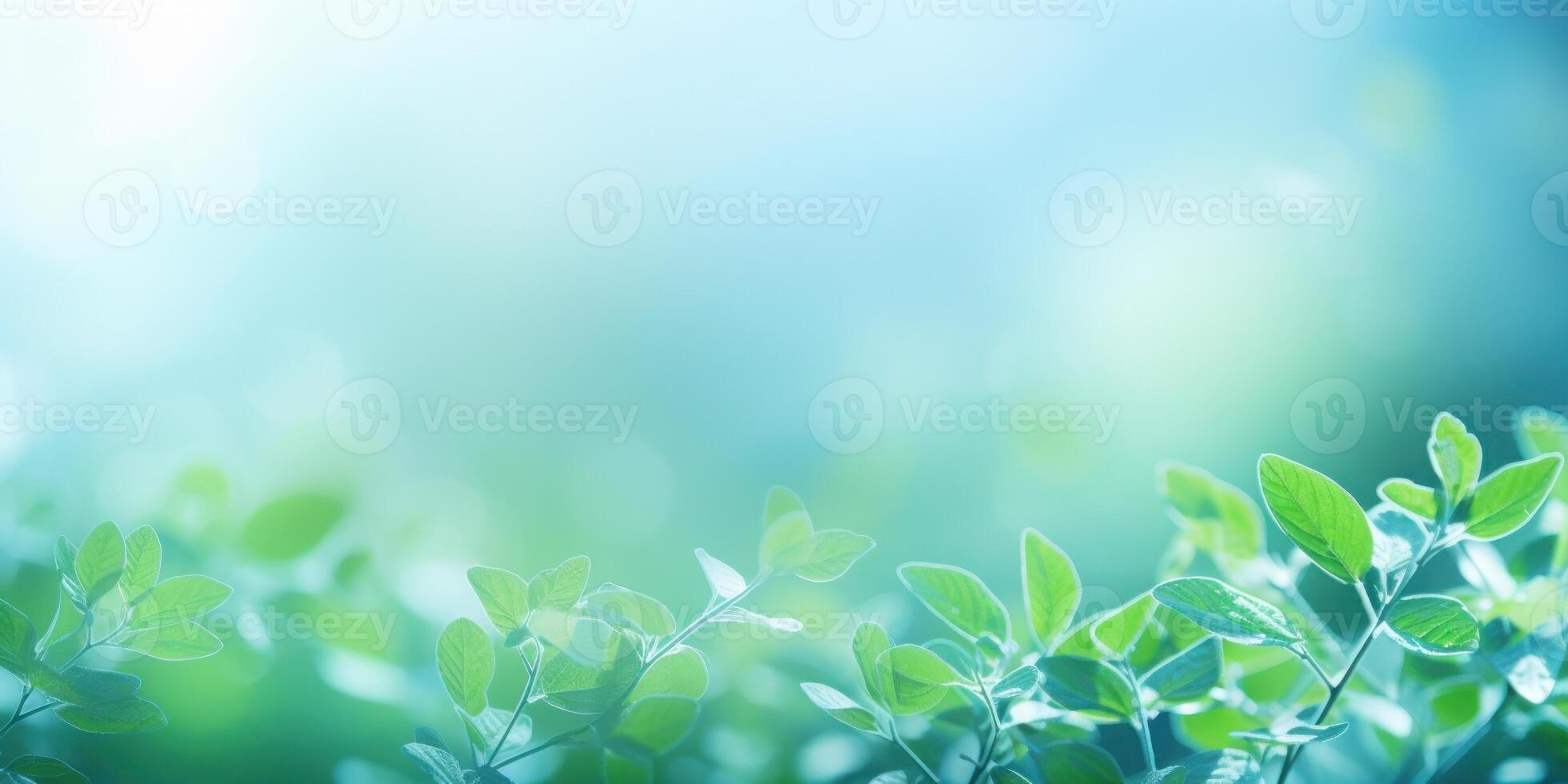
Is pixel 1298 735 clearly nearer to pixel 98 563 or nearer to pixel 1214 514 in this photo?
pixel 1214 514

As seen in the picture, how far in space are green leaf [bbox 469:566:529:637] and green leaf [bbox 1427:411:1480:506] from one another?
344mm

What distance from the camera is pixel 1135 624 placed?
34cm

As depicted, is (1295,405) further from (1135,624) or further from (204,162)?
(204,162)

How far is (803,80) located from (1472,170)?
0.52 m

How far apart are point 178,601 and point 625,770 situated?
0.21 m

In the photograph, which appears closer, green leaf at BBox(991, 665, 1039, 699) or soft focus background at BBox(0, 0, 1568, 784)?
green leaf at BBox(991, 665, 1039, 699)

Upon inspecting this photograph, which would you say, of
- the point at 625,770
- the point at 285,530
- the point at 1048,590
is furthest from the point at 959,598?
the point at 285,530

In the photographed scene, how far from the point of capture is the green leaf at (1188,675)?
1.13 feet

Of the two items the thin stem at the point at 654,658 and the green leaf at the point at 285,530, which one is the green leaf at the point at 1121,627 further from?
the green leaf at the point at 285,530

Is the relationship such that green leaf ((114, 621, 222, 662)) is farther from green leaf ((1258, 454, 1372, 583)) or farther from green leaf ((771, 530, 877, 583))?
green leaf ((1258, 454, 1372, 583))

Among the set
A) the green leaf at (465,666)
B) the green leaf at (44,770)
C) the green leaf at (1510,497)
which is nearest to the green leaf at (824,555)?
the green leaf at (465,666)

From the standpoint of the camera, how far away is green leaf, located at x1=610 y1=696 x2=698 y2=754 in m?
0.36

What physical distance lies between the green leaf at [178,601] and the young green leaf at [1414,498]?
477 millimetres

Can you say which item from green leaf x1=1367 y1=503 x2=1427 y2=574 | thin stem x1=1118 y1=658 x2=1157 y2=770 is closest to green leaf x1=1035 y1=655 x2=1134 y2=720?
thin stem x1=1118 y1=658 x2=1157 y2=770
